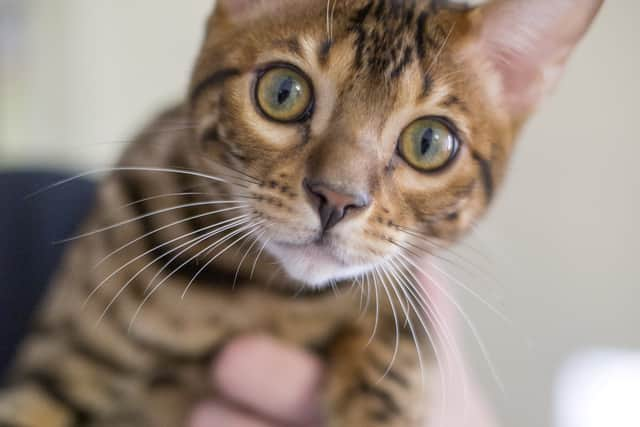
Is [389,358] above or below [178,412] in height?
above

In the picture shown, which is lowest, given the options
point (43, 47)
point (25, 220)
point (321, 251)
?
point (25, 220)

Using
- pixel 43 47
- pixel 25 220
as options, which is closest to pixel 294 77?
pixel 25 220

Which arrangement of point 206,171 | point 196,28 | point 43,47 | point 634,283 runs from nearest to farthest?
point 634,283
point 206,171
point 196,28
point 43,47

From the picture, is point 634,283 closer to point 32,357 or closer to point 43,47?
point 32,357

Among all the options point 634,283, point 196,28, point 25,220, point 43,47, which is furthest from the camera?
point 43,47

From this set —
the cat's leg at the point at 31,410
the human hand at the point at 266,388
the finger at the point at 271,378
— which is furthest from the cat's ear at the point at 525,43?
the cat's leg at the point at 31,410

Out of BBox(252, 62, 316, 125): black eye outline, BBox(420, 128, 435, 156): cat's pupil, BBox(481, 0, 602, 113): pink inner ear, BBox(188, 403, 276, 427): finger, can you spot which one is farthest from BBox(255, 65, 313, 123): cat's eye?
BBox(188, 403, 276, 427): finger

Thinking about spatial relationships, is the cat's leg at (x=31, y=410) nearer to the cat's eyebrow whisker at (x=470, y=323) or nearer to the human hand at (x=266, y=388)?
the human hand at (x=266, y=388)
